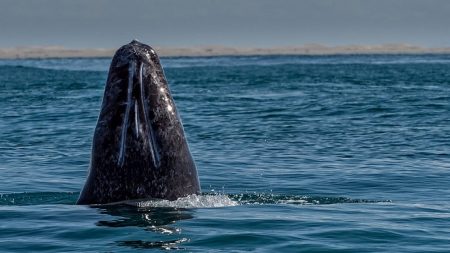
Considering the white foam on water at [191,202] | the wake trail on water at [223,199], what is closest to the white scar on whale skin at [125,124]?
the white foam on water at [191,202]

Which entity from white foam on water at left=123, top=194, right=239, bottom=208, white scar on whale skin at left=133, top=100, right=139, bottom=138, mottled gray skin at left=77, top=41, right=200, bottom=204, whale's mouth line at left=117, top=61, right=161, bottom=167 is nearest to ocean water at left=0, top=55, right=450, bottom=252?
white foam on water at left=123, top=194, right=239, bottom=208

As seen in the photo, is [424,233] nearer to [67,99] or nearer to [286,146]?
[286,146]

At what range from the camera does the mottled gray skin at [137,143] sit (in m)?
11.2

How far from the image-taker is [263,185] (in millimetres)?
15242

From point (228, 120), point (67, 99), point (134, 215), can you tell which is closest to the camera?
point (134, 215)

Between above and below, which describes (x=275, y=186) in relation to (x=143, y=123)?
below

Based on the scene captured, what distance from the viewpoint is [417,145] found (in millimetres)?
20484

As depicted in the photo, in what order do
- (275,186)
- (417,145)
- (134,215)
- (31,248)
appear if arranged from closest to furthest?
(31,248)
(134,215)
(275,186)
(417,145)

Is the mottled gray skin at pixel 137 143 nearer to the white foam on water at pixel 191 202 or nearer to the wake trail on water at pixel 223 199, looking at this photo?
the white foam on water at pixel 191 202

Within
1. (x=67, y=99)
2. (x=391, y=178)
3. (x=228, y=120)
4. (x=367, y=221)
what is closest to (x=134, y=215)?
(x=367, y=221)

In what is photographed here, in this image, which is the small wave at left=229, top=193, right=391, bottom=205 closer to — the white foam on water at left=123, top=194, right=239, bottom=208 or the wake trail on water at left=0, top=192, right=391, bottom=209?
the wake trail on water at left=0, top=192, right=391, bottom=209

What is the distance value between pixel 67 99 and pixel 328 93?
32.3 feet

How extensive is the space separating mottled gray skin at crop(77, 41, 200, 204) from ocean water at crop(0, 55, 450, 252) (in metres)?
0.22

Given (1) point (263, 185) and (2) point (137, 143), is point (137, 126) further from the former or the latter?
(1) point (263, 185)
